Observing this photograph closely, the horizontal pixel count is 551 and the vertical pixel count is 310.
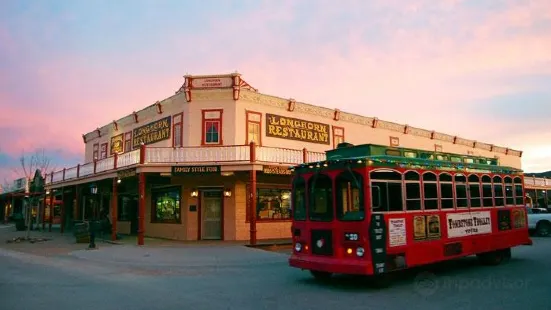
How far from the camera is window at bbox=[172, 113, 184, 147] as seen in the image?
72.6 feet

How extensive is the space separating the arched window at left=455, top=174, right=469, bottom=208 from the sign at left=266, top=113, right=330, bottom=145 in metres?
12.2

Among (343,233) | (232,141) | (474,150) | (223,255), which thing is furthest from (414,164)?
(474,150)

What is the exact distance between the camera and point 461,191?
454 inches

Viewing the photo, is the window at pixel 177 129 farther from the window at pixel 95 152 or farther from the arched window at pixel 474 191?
the arched window at pixel 474 191

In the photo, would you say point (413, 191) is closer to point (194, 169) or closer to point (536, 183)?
point (194, 169)

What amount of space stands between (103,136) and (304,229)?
23624 mm

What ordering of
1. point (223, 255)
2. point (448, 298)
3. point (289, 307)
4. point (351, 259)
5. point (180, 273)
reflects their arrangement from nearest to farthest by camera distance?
point (289, 307) < point (448, 298) < point (351, 259) < point (180, 273) < point (223, 255)

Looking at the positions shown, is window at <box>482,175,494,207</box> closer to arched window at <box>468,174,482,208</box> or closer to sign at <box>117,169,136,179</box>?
arched window at <box>468,174,482,208</box>

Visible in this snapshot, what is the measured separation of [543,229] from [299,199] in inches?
743

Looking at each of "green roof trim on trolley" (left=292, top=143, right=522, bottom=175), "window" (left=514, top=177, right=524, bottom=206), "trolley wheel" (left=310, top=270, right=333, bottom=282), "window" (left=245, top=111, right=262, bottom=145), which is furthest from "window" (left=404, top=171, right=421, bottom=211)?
"window" (left=245, top=111, right=262, bottom=145)

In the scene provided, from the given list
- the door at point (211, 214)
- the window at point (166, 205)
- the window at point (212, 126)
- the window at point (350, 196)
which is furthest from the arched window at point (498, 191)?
the window at point (166, 205)

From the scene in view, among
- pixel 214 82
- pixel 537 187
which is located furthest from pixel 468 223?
pixel 537 187

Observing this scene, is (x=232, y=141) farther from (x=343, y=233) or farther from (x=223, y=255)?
(x=343, y=233)

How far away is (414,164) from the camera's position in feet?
33.8
